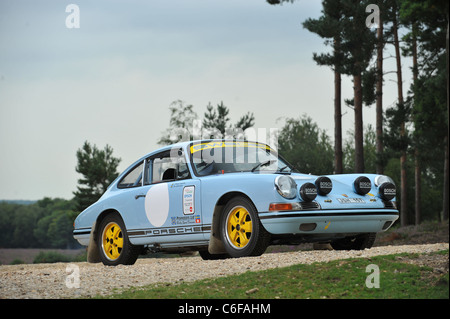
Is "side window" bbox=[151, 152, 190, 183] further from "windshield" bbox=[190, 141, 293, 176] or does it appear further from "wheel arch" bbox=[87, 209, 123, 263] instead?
"wheel arch" bbox=[87, 209, 123, 263]

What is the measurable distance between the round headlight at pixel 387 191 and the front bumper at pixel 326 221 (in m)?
0.22

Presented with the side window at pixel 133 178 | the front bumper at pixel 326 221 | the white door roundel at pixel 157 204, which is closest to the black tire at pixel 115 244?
the side window at pixel 133 178

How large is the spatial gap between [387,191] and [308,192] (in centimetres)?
167

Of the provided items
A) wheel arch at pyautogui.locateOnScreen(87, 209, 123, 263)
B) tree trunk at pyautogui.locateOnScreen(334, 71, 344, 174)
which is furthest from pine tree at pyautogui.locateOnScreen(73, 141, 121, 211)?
wheel arch at pyautogui.locateOnScreen(87, 209, 123, 263)

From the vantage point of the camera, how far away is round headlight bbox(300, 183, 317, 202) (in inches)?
358

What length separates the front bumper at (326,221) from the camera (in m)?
9.02

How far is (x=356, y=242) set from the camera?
1109 cm

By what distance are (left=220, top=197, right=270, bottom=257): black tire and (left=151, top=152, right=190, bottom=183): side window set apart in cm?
124

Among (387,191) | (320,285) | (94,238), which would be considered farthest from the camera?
(94,238)

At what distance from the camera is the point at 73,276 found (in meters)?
9.59

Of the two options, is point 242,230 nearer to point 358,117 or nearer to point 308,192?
point 308,192

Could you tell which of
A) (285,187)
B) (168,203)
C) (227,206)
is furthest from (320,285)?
(168,203)
